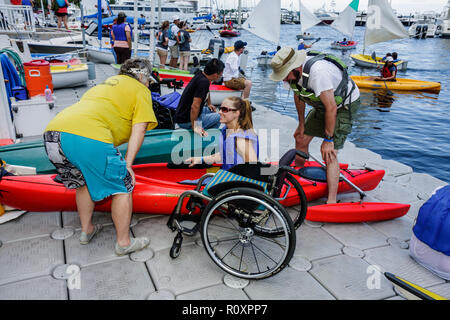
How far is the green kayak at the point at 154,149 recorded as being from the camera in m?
3.76

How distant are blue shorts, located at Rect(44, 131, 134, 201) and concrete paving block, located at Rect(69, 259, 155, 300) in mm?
643

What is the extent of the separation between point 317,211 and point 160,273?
5.76ft

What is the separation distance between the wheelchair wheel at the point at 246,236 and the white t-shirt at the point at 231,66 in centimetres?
605

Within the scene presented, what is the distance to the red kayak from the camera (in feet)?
11.0

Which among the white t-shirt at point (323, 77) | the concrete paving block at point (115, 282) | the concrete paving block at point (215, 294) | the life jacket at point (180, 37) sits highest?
the life jacket at point (180, 37)

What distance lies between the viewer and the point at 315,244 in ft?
10.1

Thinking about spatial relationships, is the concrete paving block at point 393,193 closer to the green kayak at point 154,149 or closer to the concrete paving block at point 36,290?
the green kayak at point 154,149

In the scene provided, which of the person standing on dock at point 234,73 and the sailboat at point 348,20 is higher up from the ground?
the sailboat at point 348,20

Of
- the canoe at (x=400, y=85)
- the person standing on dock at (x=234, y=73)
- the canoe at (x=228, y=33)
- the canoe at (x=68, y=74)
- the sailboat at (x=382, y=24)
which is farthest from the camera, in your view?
the canoe at (x=228, y=33)

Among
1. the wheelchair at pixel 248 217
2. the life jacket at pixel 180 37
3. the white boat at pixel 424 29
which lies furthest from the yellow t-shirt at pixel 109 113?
the white boat at pixel 424 29

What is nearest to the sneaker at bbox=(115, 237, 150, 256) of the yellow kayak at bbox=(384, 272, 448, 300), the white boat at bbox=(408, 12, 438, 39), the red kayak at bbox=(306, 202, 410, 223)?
the red kayak at bbox=(306, 202, 410, 223)
